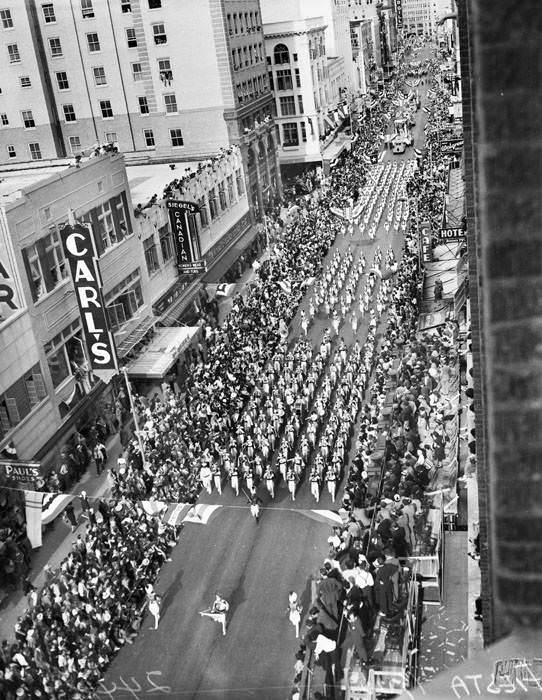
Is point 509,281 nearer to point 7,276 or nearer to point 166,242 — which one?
point 7,276

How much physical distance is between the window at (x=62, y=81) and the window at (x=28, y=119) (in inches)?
120

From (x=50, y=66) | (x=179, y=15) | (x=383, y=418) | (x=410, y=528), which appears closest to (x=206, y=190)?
(x=179, y=15)

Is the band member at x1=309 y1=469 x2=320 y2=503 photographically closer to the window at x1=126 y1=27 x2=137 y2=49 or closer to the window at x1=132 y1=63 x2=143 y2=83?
the window at x1=132 y1=63 x2=143 y2=83

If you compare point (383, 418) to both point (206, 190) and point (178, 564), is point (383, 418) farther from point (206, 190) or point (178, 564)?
point (206, 190)

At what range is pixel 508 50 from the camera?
6.29m

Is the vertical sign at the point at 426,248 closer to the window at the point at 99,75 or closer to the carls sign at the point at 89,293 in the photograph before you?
the carls sign at the point at 89,293

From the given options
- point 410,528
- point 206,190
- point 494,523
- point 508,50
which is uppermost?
point 508,50

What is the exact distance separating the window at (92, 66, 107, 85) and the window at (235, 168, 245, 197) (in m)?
12.7

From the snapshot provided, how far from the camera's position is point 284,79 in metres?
76.6

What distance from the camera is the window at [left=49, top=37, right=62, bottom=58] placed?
56250mm

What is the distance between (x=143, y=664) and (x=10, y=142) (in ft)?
167

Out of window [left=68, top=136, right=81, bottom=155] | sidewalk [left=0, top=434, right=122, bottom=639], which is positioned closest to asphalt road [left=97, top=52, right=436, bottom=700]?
sidewalk [left=0, top=434, right=122, bottom=639]

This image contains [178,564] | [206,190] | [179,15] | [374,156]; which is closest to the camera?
[178,564]

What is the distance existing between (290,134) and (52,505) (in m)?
62.7
